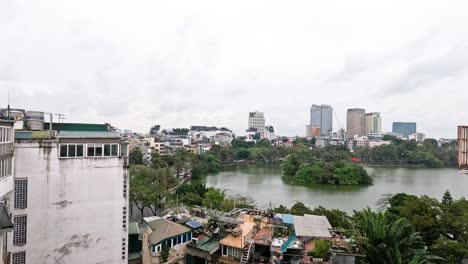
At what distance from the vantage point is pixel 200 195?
683 inches

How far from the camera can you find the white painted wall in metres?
6.95

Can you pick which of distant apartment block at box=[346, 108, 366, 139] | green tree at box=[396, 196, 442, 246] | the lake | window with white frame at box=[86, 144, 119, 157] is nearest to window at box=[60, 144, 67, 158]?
window with white frame at box=[86, 144, 119, 157]

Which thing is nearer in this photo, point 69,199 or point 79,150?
point 69,199

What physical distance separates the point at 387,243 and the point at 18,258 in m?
8.50

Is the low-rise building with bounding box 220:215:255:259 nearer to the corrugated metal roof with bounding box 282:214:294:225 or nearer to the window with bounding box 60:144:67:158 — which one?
the corrugated metal roof with bounding box 282:214:294:225

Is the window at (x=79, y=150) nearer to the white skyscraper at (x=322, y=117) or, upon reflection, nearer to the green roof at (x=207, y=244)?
the green roof at (x=207, y=244)

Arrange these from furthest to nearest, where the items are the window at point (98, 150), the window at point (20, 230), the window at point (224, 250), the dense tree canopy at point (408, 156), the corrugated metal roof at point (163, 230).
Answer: the dense tree canopy at point (408, 156)
the corrugated metal roof at point (163, 230)
the window at point (224, 250)
the window at point (98, 150)
the window at point (20, 230)

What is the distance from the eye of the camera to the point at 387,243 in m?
7.76

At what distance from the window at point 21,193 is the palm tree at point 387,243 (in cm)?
790

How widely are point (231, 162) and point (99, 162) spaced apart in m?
44.8

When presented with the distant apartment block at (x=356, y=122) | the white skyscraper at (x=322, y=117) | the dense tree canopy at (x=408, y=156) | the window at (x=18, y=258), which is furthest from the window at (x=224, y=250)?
the white skyscraper at (x=322, y=117)

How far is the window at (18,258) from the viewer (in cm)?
675

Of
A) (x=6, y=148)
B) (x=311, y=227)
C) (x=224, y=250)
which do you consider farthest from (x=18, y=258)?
(x=311, y=227)

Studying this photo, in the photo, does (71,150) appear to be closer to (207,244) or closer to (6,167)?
(6,167)
